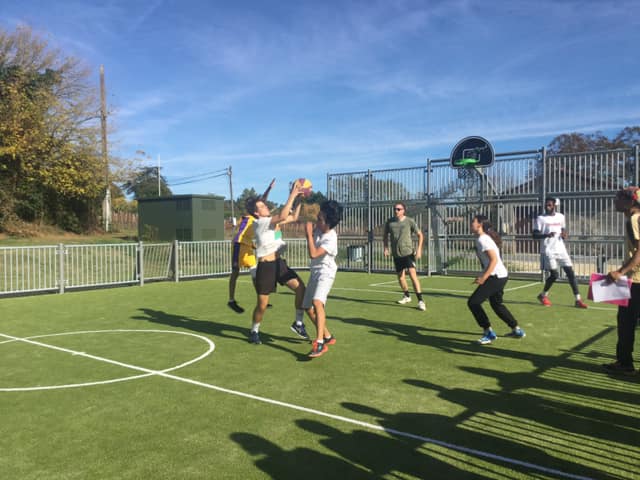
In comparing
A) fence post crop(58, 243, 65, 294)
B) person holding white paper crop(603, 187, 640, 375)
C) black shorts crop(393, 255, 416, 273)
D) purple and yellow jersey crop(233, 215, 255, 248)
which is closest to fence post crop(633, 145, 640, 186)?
black shorts crop(393, 255, 416, 273)

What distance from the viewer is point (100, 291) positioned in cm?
1416

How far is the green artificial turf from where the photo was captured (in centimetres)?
350

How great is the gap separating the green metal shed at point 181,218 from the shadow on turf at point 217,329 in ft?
62.6

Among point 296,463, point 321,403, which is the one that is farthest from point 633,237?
point 296,463

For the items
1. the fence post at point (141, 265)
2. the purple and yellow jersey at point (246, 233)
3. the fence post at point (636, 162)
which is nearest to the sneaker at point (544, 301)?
the fence post at point (636, 162)

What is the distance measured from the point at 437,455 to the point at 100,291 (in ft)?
41.5

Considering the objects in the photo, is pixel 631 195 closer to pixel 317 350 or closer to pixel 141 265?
pixel 317 350

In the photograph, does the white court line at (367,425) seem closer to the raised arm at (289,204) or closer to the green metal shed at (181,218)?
the raised arm at (289,204)

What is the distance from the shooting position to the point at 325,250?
634cm

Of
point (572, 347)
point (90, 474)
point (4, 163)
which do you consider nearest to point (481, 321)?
point (572, 347)

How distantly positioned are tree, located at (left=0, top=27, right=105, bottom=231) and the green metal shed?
3143mm

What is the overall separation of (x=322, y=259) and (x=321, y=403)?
220cm

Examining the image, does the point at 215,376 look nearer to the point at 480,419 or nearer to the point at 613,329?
the point at 480,419

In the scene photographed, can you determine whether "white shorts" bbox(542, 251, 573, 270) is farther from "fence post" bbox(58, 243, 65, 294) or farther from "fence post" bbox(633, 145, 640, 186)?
"fence post" bbox(58, 243, 65, 294)
